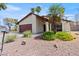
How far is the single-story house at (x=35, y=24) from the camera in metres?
7.06

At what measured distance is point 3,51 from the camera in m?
6.96

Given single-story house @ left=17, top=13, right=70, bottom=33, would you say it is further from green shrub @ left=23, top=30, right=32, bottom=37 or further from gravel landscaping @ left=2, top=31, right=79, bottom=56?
gravel landscaping @ left=2, top=31, right=79, bottom=56

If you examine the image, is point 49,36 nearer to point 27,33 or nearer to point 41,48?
point 41,48

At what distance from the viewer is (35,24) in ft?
23.3

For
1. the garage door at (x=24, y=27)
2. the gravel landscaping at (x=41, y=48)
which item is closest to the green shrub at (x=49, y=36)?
the gravel landscaping at (x=41, y=48)

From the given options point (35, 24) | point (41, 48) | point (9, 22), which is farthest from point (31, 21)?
point (41, 48)

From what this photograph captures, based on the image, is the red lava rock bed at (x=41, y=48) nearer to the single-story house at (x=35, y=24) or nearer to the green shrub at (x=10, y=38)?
the green shrub at (x=10, y=38)

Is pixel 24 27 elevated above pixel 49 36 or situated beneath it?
elevated above

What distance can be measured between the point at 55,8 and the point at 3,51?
178 cm

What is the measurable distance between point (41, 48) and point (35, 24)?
0.65 metres

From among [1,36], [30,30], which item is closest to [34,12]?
[30,30]

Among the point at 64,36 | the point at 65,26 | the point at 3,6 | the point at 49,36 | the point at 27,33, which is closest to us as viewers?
the point at 3,6

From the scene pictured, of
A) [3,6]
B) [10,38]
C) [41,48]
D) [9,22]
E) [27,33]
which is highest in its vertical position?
[3,6]

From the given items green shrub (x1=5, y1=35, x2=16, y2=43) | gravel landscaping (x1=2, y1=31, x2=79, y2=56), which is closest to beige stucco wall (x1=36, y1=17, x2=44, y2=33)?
gravel landscaping (x1=2, y1=31, x2=79, y2=56)
